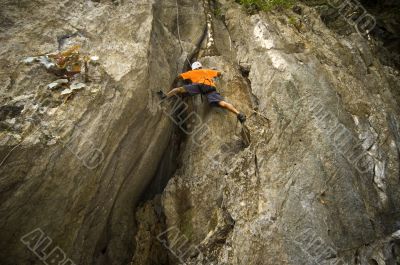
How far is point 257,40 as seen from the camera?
30.4 ft

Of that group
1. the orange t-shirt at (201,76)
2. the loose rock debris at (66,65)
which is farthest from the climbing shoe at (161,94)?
the loose rock debris at (66,65)

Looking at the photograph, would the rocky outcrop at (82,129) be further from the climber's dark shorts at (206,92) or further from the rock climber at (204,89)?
the climber's dark shorts at (206,92)

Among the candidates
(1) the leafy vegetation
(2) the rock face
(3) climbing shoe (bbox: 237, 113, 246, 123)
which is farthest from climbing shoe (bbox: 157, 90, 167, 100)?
(1) the leafy vegetation

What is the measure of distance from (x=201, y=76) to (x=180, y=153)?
1.93 m

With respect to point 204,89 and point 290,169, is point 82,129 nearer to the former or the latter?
point 204,89

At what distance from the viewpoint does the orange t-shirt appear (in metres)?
8.09

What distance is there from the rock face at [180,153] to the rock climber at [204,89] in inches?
11.4

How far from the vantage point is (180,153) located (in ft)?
27.5

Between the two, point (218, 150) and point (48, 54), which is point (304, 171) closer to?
point (218, 150)

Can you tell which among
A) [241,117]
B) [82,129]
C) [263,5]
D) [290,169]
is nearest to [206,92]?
[241,117]

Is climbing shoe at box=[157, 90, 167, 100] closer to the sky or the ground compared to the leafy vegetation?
closer to the ground

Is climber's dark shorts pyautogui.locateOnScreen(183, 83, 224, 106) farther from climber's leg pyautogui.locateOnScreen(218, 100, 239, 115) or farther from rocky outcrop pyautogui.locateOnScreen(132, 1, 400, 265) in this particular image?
rocky outcrop pyautogui.locateOnScreen(132, 1, 400, 265)

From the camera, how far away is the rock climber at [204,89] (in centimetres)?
795

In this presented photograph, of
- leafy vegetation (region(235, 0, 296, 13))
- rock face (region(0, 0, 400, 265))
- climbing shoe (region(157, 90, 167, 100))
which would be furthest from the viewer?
leafy vegetation (region(235, 0, 296, 13))
